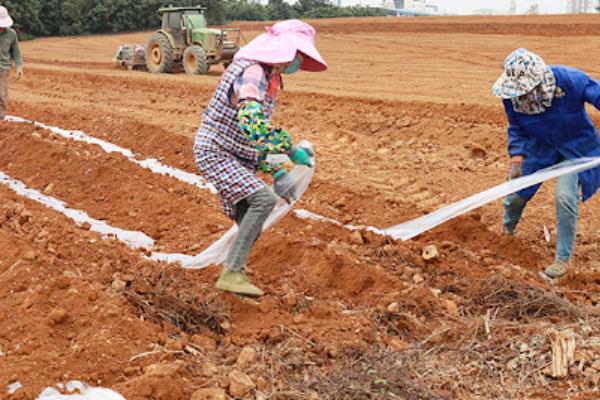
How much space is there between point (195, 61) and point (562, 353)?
50.5ft

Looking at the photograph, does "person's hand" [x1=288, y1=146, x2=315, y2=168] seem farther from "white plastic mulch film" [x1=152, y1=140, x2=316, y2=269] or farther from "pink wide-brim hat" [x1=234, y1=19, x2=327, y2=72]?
"pink wide-brim hat" [x1=234, y1=19, x2=327, y2=72]

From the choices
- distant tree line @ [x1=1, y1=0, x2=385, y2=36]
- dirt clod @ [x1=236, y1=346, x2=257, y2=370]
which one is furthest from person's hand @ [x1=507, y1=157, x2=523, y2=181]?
distant tree line @ [x1=1, y1=0, x2=385, y2=36]

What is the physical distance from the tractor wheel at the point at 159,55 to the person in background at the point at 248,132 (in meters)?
14.6

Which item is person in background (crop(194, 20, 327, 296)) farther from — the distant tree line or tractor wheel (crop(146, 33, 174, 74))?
the distant tree line

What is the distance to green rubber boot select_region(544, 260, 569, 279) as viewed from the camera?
16.0 ft

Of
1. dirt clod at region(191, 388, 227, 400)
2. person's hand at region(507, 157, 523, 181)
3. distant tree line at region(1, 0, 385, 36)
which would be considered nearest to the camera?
dirt clod at region(191, 388, 227, 400)

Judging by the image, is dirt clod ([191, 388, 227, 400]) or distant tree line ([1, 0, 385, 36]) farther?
distant tree line ([1, 0, 385, 36])

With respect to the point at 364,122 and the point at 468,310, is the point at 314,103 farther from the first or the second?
the point at 468,310

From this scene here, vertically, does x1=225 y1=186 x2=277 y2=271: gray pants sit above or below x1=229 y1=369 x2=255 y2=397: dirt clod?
above

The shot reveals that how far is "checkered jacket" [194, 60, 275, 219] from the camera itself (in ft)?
13.4

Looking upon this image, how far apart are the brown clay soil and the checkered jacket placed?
637 millimetres

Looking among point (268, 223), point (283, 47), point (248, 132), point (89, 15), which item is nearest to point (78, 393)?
point (248, 132)

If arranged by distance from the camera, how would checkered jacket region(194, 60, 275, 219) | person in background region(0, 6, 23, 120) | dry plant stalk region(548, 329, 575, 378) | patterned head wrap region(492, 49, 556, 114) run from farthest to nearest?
person in background region(0, 6, 23, 120) → patterned head wrap region(492, 49, 556, 114) → checkered jacket region(194, 60, 275, 219) → dry plant stalk region(548, 329, 575, 378)

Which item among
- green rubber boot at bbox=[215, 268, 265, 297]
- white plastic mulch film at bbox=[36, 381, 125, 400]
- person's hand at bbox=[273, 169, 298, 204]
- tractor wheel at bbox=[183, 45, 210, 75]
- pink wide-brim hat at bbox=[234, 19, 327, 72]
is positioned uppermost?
pink wide-brim hat at bbox=[234, 19, 327, 72]
